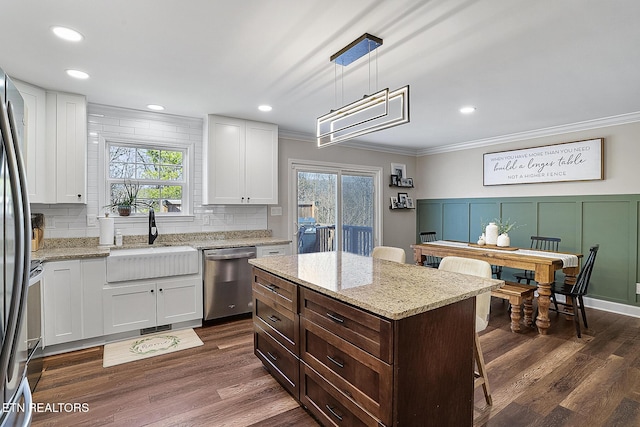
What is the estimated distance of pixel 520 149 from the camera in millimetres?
4852

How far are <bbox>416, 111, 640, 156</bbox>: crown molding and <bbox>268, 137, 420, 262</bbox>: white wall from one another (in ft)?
3.01

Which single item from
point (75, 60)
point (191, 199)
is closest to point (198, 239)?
point (191, 199)

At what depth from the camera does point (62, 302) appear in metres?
2.93

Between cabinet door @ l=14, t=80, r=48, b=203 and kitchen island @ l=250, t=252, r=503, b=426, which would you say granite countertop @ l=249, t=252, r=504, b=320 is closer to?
kitchen island @ l=250, t=252, r=503, b=426

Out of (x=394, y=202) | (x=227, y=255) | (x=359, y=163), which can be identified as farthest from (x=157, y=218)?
(x=394, y=202)

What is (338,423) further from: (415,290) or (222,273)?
(222,273)

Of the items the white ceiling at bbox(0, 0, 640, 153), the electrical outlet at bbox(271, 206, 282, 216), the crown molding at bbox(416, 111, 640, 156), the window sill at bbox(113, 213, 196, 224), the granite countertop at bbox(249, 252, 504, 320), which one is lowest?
the granite countertop at bbox(249, 252, 504, 320)

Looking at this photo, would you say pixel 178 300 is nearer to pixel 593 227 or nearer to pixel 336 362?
pixel 336 362

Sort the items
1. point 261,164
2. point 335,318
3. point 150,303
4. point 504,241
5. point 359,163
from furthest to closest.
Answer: point 359,163 < point 261,164 < point 504,241 < point 150,303 < point 335,318

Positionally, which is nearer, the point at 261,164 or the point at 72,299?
the point at 72,299

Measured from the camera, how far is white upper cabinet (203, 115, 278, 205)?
3.97 meters

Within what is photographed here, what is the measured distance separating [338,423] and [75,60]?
10.1 ft

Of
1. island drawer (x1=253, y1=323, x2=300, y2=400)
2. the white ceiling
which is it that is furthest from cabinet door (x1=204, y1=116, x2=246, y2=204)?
island drawer (x1=253, y1=323, x2=300, y2=400)

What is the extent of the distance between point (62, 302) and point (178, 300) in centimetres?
98
